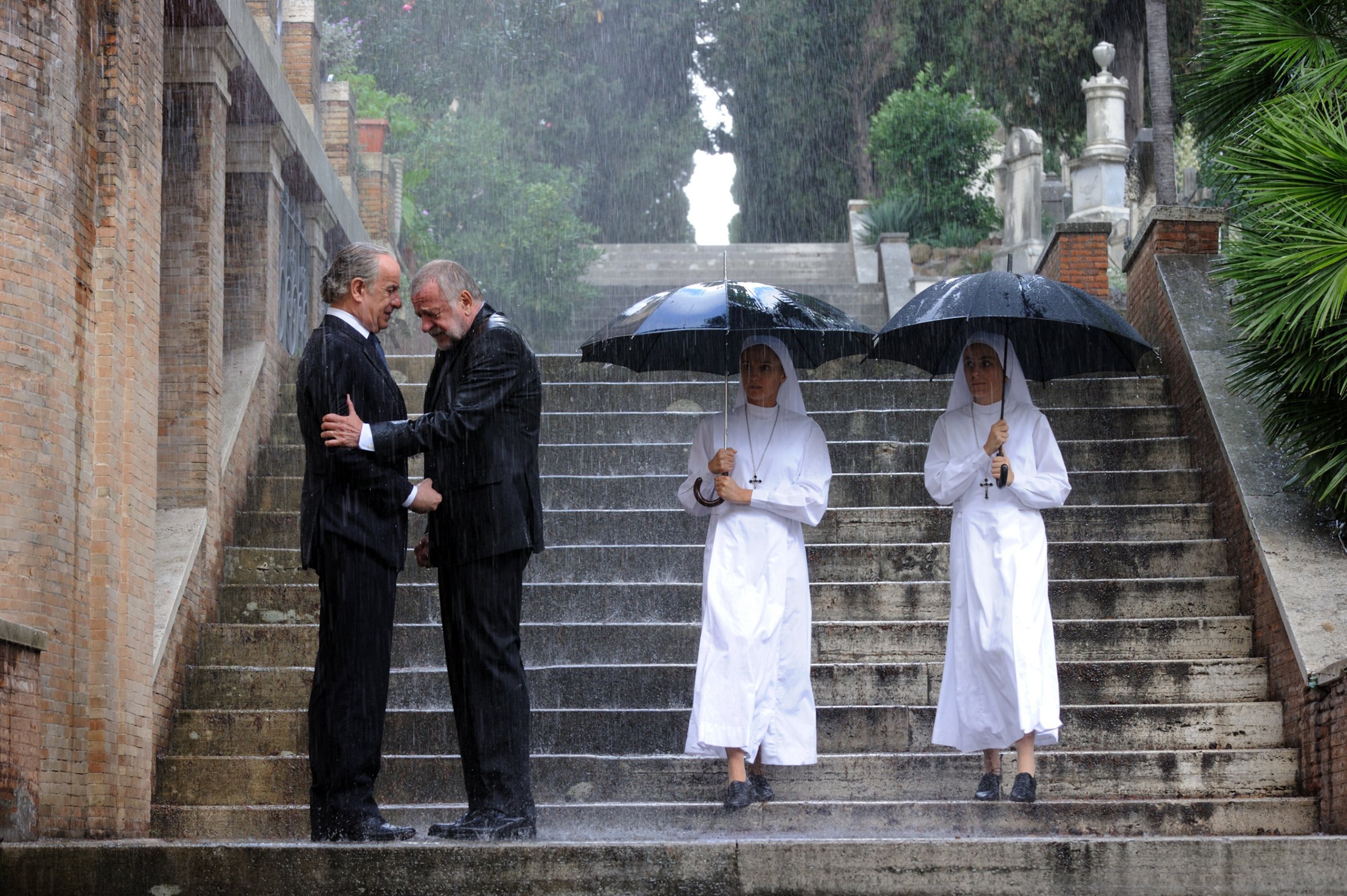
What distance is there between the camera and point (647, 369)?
730 cm

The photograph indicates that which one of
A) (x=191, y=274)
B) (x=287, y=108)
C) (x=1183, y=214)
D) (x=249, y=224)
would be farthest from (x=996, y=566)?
(x=287, y=108)

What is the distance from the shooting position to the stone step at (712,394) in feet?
33.9

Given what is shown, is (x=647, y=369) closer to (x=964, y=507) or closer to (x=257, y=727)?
(x=964, y=507)

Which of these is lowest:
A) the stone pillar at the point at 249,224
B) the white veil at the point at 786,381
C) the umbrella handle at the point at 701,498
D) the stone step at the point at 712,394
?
the umbrella handle at the point at 701,498

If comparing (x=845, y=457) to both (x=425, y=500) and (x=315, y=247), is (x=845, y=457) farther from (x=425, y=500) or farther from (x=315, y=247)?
(x=315, y=247)

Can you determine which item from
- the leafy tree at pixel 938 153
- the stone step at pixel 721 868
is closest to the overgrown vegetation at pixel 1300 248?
the stone step at pixel 721 868

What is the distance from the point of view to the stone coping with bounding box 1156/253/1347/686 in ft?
23.3

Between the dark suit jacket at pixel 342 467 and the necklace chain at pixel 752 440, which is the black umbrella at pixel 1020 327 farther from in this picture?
the dark suit jacket at pixel 342 467

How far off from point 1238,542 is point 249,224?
20.4 ft

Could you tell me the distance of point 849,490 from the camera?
30.9 feet

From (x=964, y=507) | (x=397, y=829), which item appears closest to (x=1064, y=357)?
(x=964, y=507)

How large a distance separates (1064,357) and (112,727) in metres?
4.44

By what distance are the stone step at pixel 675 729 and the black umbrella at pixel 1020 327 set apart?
53.8 inches

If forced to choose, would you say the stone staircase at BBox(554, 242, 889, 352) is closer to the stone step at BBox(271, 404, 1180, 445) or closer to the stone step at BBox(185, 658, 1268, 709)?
the stone step at BBox(271, 404, 1180, 445)
